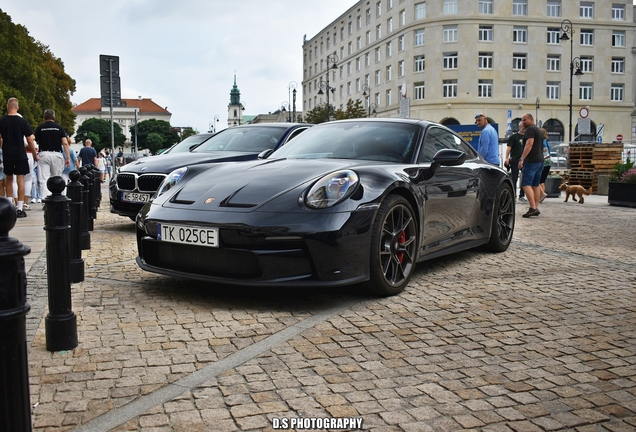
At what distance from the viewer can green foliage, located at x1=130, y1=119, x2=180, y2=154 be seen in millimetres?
144875

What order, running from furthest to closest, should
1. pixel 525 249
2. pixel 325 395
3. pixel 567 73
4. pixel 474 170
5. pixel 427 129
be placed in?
pixel 567 73
pixel 525 249
pixel 474 170
pixel 427 129
pixel 325 395

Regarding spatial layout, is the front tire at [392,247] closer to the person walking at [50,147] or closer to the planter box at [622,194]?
the person walking at [50,147]

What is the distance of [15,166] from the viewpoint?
10312mm

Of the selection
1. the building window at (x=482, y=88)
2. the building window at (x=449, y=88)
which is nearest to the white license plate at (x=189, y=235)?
the building window at (x=449, y=88)

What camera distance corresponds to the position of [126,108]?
157875 mm

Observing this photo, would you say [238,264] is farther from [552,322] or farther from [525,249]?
[525,249]

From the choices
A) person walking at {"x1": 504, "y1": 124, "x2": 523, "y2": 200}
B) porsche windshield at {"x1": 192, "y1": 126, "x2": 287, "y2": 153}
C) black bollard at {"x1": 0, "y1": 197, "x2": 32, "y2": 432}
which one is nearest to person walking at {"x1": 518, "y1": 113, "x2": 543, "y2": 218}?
person walking at {"x1": 504, "y1": 124, "x2": 523, "y2": 200}

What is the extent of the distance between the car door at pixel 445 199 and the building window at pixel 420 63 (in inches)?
2249

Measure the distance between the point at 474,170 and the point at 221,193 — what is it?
2773mm

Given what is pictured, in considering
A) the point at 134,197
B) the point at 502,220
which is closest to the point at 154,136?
the point at 134,197

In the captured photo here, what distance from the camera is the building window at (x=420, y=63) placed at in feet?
201

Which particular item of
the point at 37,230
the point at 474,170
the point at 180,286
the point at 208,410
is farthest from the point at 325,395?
the point at 37,230

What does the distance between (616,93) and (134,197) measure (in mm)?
63005

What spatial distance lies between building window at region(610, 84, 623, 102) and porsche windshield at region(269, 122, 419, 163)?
63058mm
